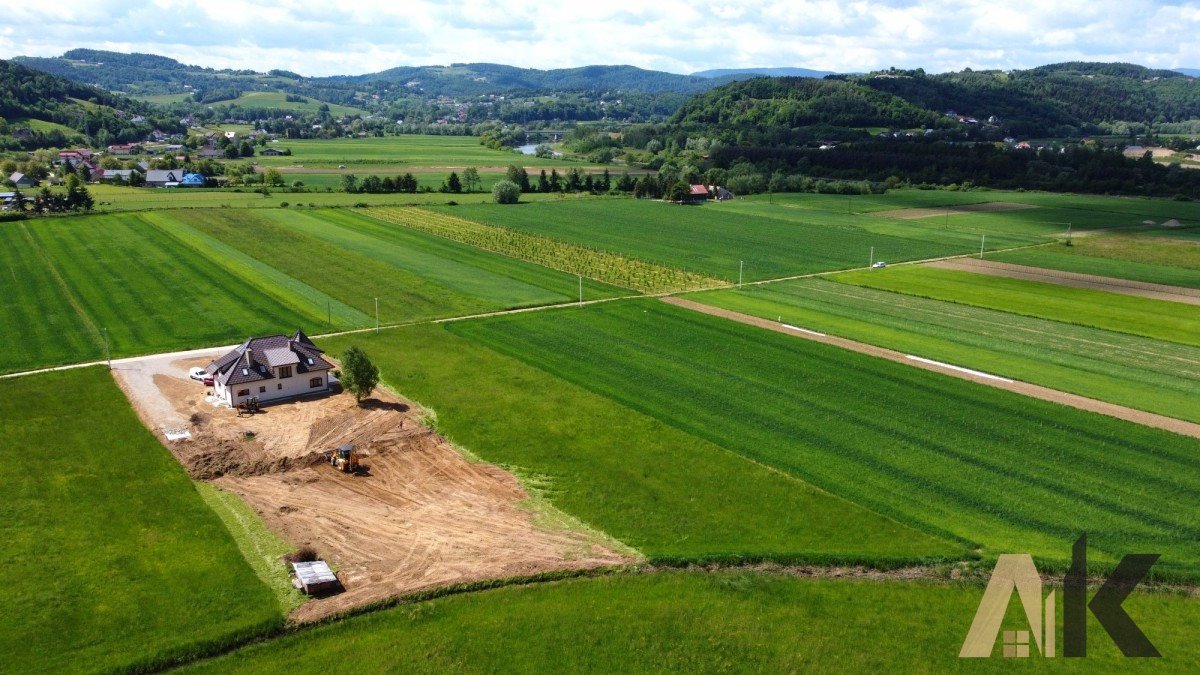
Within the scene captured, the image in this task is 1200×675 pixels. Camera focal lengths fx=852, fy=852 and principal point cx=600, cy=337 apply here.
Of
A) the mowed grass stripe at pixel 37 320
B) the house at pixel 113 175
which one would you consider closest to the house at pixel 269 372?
the mowed grass stripe at pixel 37 320

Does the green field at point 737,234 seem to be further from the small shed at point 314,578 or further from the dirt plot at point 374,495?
the small shed at point 314,578

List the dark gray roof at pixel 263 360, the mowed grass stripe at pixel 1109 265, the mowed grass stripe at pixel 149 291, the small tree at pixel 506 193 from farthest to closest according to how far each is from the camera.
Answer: the small tree at pixel 506 193 < the mowed grass stripe at pixel 1109 265 < the mowed grass stripe at pixel 149 291 < the dark gray roof at pixel 263 360

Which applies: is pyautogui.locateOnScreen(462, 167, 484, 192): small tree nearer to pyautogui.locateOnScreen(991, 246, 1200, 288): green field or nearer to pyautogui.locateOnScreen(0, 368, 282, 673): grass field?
pyautogui.locateOnScreen(991, 246, 1200, 288): green field

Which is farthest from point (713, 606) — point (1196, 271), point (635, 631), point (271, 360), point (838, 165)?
point (838, 165)

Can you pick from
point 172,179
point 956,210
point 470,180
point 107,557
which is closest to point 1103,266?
point 956,210

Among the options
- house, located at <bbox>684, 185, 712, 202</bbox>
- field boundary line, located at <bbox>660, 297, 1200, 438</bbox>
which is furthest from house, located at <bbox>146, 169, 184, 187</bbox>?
field boundary line, located at <bbox>660, 297, 1200, 438</bbox>

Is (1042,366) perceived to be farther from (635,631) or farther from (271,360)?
(271,360)

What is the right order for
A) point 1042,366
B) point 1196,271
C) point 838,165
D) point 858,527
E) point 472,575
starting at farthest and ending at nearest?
point 838,165 < point 1196,271 < point 1042,366 < point 858,527 < point 472,575
